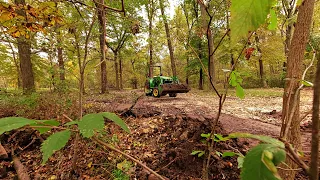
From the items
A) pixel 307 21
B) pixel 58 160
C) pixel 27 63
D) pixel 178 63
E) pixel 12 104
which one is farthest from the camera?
pixel 178 63

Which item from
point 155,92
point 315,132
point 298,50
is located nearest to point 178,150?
point 298,50

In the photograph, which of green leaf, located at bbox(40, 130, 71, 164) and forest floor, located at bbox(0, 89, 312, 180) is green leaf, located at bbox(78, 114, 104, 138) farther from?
forest floor, located at bbox(0, 89, 312, 180)

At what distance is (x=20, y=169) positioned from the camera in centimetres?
236

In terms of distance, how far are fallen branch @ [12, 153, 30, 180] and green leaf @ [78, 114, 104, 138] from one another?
2.58 metres

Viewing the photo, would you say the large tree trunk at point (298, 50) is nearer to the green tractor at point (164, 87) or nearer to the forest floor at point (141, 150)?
the forest floor at point (141, 150)

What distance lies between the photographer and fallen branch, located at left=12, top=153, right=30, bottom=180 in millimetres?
2213

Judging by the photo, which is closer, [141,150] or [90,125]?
[90,125]

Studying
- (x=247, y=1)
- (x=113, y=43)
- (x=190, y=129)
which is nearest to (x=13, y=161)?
(x=190, y=129)

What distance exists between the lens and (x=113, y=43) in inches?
708

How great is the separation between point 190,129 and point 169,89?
5.12m

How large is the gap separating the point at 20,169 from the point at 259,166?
3.19m

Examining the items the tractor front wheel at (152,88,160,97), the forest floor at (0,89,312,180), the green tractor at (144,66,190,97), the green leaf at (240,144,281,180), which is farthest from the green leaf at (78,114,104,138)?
the tractor front wheel at (152,88,160,97)

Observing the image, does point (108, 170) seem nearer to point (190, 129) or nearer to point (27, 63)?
point (190, 129)

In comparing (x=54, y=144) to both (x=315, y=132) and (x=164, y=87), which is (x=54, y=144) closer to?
(x=315, y=132)
